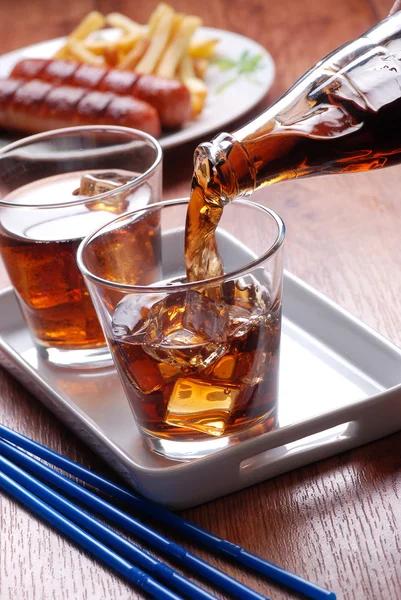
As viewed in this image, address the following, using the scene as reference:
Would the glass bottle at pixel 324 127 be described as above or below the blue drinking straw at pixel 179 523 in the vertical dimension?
above

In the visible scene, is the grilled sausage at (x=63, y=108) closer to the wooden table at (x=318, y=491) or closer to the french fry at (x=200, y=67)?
the wooden table at (x=318, y=491)

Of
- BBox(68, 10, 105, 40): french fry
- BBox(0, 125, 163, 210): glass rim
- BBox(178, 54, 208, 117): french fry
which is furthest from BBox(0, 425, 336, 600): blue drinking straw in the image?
BBox(68, 10, 105, 40): french fry

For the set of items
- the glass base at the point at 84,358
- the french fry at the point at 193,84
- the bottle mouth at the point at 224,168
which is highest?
the bottle mouth at the point at 224,168

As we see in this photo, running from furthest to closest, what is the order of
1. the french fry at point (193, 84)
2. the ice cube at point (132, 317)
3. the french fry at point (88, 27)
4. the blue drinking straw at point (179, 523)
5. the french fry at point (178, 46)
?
1. the french fry at point (88, 27)
2. the french fry at point (178, 46)
3. the french fry at point (193, 84)
4. the ice cube at point (132, 317)
5. the blue drinking straw at point (179, 523)

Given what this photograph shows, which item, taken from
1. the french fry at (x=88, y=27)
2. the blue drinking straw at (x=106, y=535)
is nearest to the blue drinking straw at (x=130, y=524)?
the blue drinking straw at (x=106, y=535)

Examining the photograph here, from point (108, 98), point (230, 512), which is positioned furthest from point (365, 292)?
point (108, 98)

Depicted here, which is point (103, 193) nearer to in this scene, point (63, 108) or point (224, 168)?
point (224, 168)

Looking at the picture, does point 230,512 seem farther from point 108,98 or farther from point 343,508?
point 108,98
